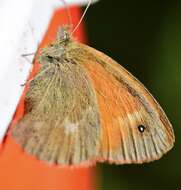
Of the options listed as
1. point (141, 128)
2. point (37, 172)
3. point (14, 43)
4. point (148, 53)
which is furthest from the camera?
point (148, 53)

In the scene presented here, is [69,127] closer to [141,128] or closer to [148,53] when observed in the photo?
[141,128]

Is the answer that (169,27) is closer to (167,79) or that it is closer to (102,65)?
(167,79)

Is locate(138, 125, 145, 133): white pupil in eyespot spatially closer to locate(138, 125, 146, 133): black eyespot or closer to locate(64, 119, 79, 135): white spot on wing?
locate(138, 125, 146, 133): black eyespot

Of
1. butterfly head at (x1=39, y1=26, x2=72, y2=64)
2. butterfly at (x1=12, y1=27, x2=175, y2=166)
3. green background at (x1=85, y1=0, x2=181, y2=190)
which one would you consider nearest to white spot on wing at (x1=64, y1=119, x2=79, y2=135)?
butterfly at (x1=12, y1=27, x2=175, y2=166)

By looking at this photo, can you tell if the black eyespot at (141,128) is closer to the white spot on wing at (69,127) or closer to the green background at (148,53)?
the white spot on wing at (69,127)

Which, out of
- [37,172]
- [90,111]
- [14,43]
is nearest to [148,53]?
[90,111]

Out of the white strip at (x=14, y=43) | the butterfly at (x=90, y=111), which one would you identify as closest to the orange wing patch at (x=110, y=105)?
the butterfly at (x=90, y=111)

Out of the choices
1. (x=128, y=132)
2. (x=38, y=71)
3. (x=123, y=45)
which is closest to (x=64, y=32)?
(x=38, y=71)
